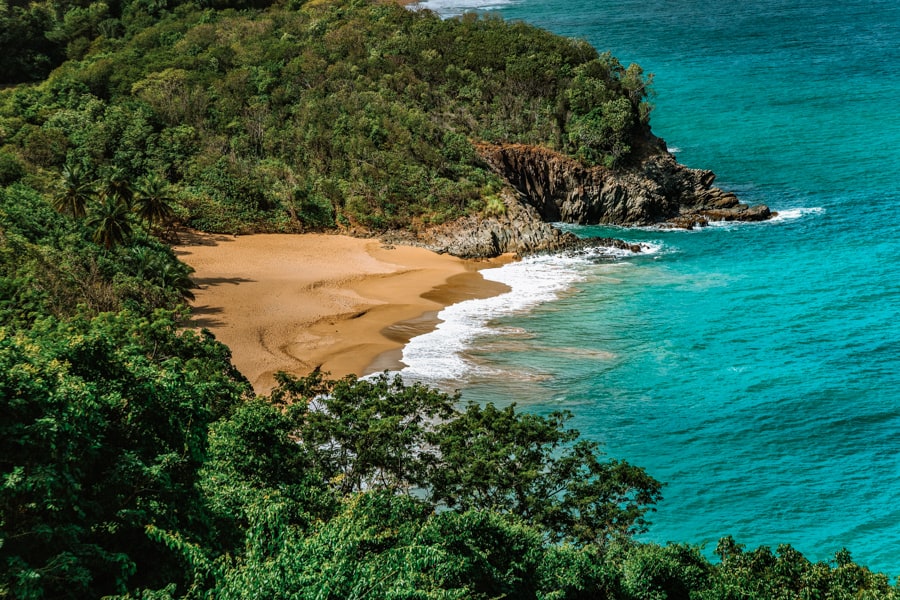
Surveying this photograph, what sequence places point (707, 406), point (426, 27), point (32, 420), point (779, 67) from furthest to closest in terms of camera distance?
point (779, 67), point (426, 27), point (707, 406), point (32, 420)

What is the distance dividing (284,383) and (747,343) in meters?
28.1

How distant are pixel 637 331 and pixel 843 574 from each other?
28.4 metres

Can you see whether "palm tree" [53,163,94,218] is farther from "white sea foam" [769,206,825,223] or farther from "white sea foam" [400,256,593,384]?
"white sea foam" [769,206,825,223]

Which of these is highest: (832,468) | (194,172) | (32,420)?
(194,172)

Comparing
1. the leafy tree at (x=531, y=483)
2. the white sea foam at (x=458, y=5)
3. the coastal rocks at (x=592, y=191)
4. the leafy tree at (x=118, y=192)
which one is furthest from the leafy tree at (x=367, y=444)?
the white sea foam at (x=458, y=5)

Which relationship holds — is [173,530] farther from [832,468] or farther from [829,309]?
[829,309]

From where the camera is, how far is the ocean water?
1518 inches

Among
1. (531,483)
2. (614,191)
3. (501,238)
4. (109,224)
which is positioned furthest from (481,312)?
(531,483)

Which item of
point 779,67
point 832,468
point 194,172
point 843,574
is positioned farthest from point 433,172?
point 779,67

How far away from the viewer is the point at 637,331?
53312 millimetres

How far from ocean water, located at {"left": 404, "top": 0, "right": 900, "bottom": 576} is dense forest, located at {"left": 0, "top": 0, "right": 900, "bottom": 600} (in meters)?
4.11

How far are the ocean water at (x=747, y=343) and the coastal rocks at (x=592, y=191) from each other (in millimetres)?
2001

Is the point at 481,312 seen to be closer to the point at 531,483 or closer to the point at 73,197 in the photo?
the point at 531,483

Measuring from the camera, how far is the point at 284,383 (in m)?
37.4
